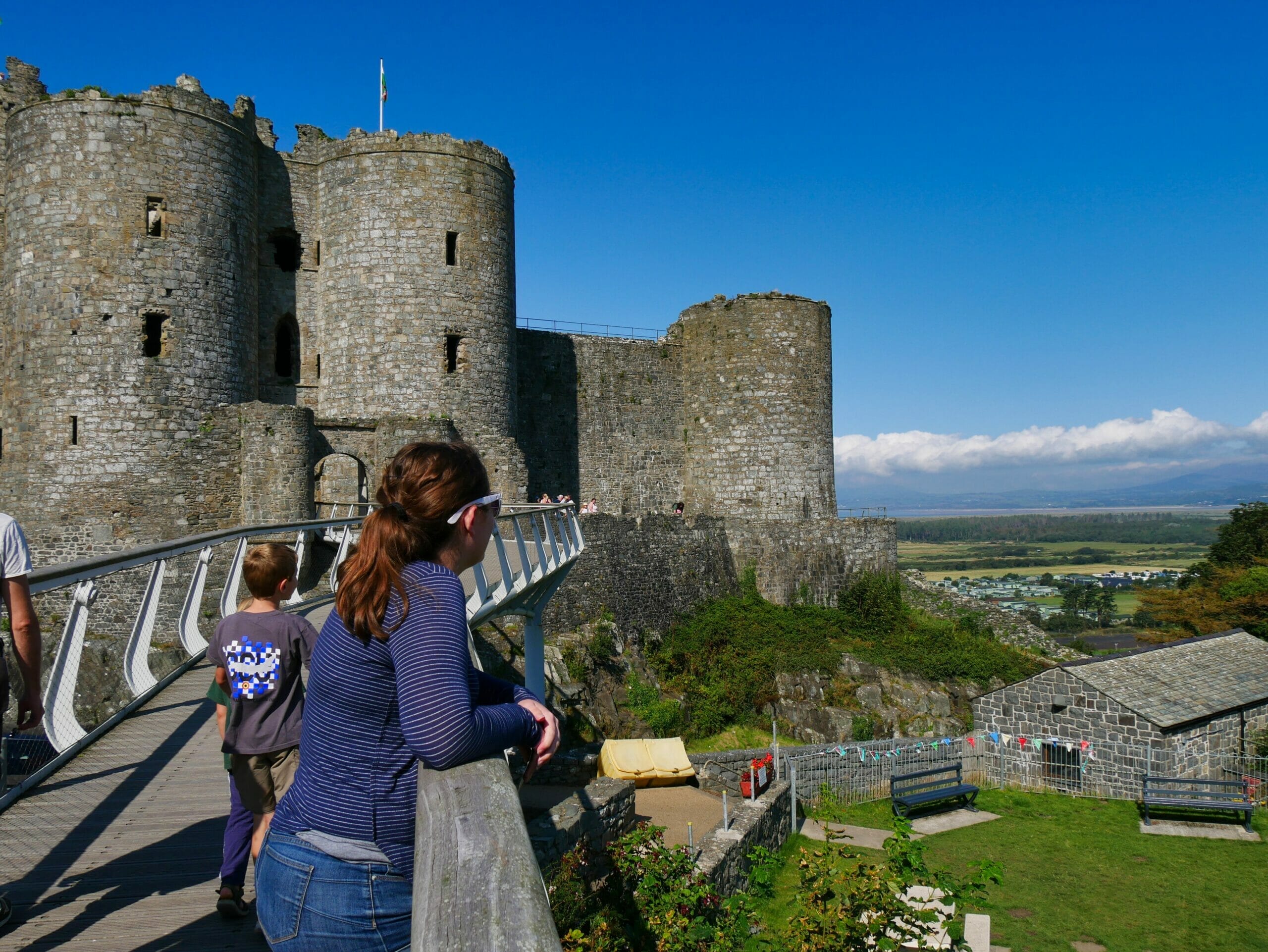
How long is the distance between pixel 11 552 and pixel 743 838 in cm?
1077

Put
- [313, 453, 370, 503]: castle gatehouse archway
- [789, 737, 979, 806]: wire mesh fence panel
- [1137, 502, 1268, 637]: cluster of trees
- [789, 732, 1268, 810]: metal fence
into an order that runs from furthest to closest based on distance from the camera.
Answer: [1137, 502, 1268, 637]: cluster of trees
[313, 453, 370, 503]: castle gatehouse archway
[789, 732, 1268, 810]: metal fence
[789, 737, 979, 806]: wire mesh fence panel

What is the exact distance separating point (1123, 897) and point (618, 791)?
8260 mm

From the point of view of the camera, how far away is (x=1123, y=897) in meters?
13.6

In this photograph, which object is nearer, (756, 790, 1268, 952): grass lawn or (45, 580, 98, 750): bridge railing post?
(45, 580, 98, 750): bridge railing post

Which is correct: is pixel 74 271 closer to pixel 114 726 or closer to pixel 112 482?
pixel 112 482

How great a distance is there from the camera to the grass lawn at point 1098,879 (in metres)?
12.2

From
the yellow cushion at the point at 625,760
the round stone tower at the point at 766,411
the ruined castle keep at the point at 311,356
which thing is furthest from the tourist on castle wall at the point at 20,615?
the round stone tower at the point at 766,411

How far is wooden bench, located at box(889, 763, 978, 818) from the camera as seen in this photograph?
16719 mm

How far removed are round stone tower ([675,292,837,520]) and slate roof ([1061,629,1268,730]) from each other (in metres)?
8.12

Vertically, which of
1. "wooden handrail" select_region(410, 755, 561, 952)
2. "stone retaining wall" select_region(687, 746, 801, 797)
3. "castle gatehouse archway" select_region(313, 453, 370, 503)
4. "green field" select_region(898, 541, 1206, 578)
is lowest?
"green field" select_region(898, 541, 1206, 578)

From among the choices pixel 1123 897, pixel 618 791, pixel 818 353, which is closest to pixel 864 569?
pixel 818 353

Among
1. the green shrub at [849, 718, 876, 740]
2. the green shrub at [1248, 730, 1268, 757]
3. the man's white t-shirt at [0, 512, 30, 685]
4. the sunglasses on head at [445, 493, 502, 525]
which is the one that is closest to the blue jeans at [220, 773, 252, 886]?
the man's white t-shirt at [0, 512, 30, 685]

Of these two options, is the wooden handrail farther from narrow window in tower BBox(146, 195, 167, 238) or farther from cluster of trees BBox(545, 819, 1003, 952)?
narrow window in tower BBox(146, 195, 167, 238)

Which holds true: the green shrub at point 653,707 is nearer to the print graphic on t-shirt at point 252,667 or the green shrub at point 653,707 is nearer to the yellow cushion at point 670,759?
the yellow cushion at point 670,759
